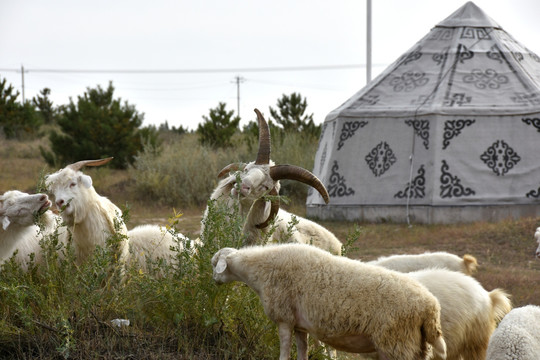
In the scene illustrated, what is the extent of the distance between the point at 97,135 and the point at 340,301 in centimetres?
1919

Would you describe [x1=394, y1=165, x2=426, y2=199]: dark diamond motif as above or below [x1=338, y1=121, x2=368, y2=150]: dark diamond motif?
below

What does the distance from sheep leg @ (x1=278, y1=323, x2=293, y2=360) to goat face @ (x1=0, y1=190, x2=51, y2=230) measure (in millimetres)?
2201

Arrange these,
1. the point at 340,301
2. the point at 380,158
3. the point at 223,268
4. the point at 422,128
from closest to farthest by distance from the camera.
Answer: the point at 340,301, the point at 223,268, the point at 422,128, the point at 380,158

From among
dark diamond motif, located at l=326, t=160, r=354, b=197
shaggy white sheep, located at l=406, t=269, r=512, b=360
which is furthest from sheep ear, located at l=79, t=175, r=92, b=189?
dark diamond motif, located at l=326, t=160, r=354, b=197

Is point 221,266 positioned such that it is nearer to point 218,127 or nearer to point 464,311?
point 464,311

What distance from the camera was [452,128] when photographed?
45.5 feet

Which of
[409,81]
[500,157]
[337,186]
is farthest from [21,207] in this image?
[409,81]

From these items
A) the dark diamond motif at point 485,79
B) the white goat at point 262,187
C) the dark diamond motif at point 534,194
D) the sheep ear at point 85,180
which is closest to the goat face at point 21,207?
the sheep ear at point 85,180

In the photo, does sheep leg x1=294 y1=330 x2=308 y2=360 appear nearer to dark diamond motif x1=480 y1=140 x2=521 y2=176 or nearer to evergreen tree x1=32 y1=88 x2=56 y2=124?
dark diamond motif x1=480 y1=140 x2=521 y2=176

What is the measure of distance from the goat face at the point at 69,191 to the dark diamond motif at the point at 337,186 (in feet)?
29.9

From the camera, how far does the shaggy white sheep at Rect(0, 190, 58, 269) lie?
17.8ft

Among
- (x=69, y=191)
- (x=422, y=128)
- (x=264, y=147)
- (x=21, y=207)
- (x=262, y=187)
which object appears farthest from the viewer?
(x=422, y=128)

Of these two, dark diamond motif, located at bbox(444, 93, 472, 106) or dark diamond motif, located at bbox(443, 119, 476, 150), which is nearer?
dark diamond motif, located at bbox(443, 119, 476, 150)

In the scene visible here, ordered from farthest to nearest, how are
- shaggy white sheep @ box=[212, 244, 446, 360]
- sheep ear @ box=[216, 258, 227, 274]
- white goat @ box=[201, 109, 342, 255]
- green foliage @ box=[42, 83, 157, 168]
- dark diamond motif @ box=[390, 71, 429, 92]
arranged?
green foliage @ box=[42, 83, 157, 168]
dark diamond motif @ box=[390, 71, 429, 92]
white goat @ box=[201, 109, 342, 255]
sheep ear @ box=[216, 258, 227, 274]
shaggy white sheep @ box=[212, 244, 446, 360]
